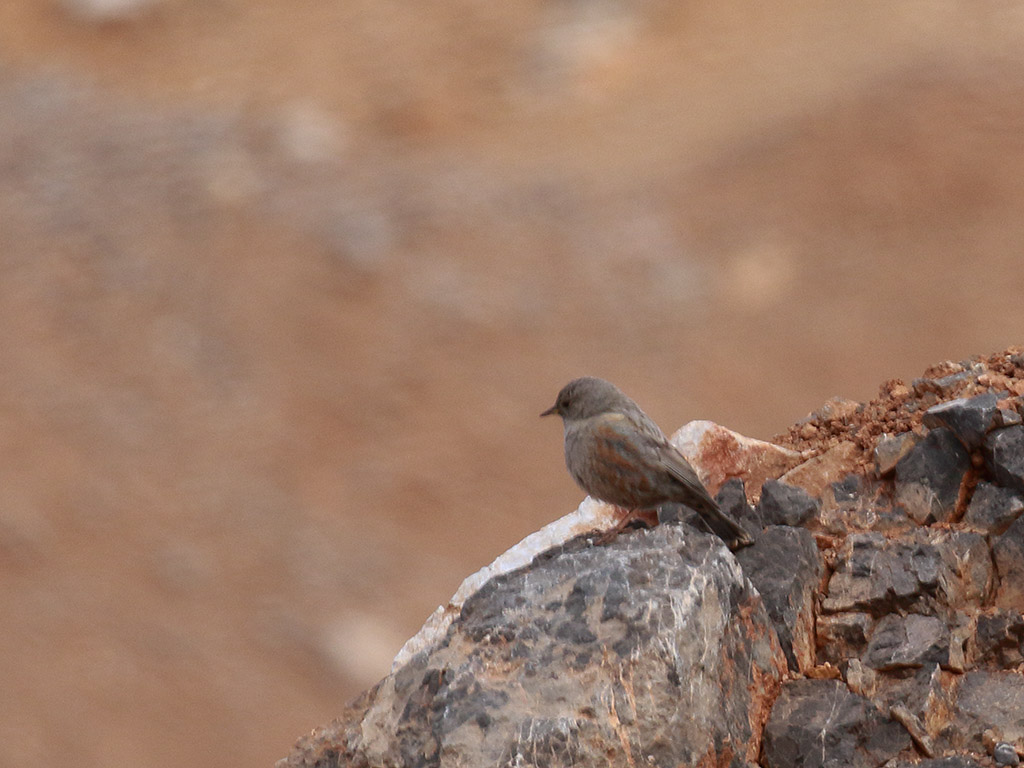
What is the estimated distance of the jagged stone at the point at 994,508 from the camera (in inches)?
230

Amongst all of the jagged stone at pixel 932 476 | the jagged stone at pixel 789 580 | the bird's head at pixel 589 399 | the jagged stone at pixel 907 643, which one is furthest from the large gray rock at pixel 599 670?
the jagged stone at pixel 932 476

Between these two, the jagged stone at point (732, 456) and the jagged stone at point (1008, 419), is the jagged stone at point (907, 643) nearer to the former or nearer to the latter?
the jagged stone at point (1008, 419)

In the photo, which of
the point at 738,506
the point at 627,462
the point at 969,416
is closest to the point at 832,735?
the point at 738,506

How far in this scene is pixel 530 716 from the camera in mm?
4730

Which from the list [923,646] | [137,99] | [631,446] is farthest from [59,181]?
[923,646]

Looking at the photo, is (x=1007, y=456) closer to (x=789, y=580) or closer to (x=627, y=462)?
(x=789, y=580)

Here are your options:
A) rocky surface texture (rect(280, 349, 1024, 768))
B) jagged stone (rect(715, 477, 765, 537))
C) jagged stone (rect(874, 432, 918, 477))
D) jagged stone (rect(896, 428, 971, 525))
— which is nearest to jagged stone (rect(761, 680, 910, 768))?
rocky surface texture (rect(280, 349, 1024, 768))

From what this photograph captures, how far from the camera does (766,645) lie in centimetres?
525

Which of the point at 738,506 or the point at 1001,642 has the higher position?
the point at 738,506

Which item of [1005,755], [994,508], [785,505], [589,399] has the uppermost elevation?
[589,399]

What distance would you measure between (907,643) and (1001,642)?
1.43ft

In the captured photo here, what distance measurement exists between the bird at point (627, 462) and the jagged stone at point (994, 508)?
44.1 inches

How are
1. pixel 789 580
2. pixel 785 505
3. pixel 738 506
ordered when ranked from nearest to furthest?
pixel 789 580
pixel 785 505
pixel 738 506

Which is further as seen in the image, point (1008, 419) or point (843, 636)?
point (1008, 419)
